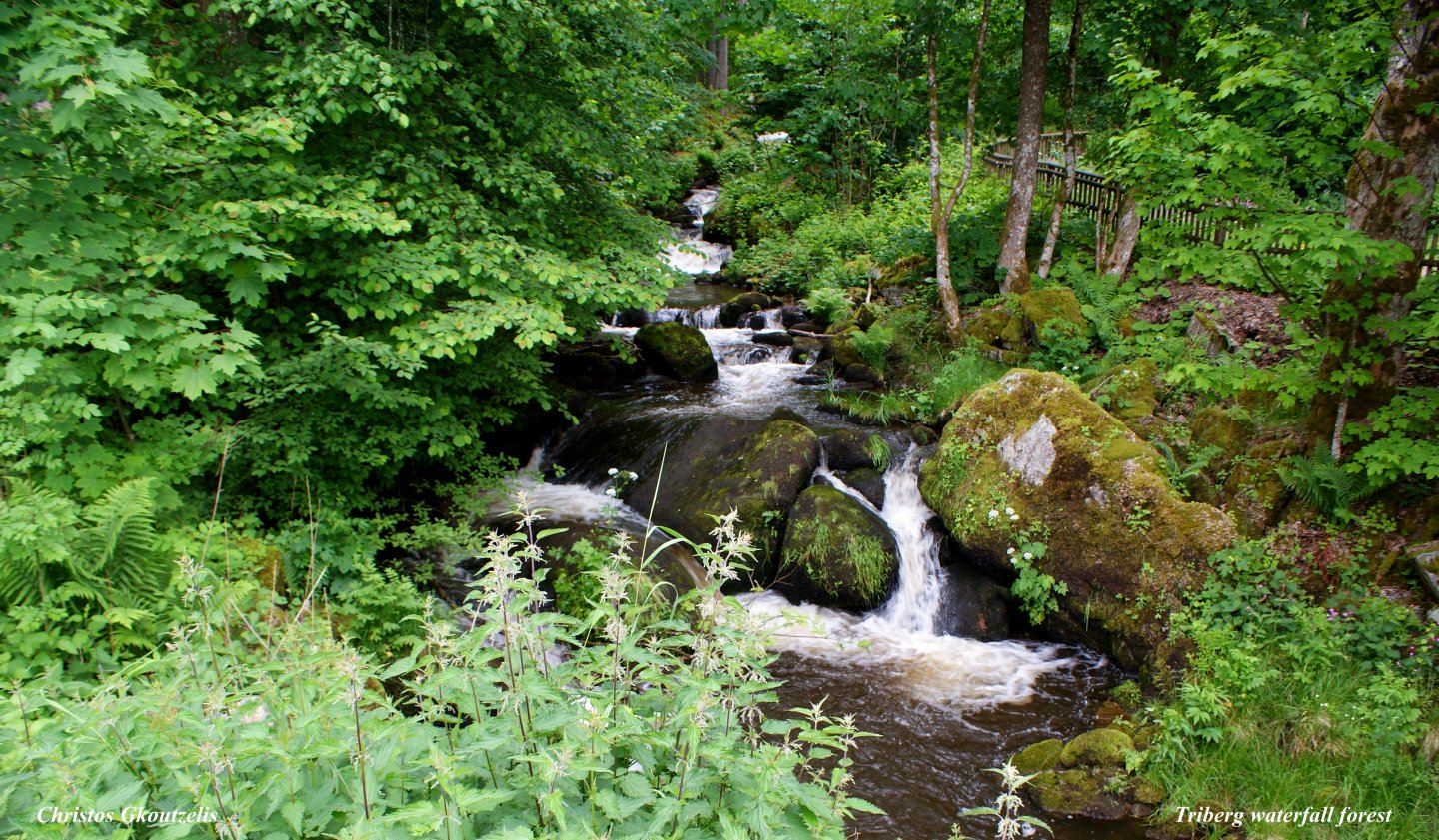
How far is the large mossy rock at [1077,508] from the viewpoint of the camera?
6461mm

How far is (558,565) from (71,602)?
3.71 m

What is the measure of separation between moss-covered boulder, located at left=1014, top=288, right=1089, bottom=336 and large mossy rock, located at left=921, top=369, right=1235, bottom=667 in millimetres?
2477

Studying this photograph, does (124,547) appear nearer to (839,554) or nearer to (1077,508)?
(839,554)

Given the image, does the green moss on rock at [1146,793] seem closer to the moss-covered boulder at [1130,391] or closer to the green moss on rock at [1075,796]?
the green moss on rock at [1075,796]

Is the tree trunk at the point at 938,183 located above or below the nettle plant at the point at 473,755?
above

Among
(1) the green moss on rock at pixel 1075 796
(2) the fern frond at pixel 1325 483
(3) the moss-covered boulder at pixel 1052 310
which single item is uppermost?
(3) the moss-covered boulder at pixel 1052 310

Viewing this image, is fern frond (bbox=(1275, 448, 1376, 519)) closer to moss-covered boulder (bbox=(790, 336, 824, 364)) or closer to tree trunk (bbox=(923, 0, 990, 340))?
tree trunk (bbox=(923, 0, 990, 340))

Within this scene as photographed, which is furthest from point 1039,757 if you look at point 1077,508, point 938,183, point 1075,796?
point 938,183

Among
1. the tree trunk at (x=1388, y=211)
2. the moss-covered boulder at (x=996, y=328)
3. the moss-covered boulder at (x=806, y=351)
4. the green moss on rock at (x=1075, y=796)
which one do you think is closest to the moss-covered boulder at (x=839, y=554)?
the green moss on rock at (x=1075, y=796)

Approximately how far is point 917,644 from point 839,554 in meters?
1.22

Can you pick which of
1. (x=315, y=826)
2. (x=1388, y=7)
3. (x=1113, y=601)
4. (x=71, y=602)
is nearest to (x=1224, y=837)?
(x=1113, y=601)

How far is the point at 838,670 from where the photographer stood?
22.4 ft

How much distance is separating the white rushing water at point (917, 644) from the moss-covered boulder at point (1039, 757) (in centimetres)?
78

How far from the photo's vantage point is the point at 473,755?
2074 mm
